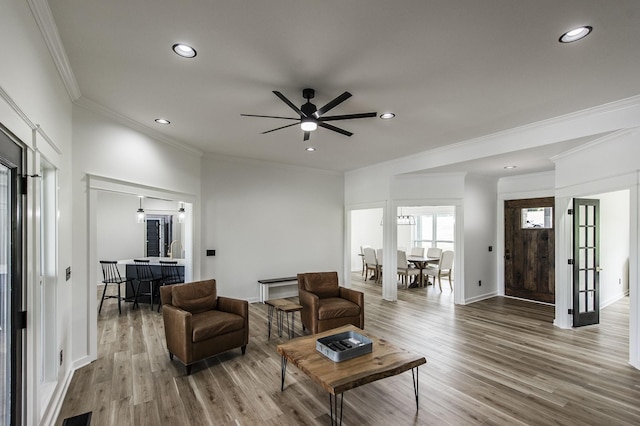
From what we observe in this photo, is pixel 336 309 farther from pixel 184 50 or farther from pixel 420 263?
pixel 420 263

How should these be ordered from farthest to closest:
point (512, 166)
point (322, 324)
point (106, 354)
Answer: point (512, 166)
point (322, 324)
point (106, 354)

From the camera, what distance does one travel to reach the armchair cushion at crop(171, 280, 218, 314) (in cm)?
377

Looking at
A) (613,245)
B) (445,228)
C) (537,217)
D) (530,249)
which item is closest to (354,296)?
(530,249)

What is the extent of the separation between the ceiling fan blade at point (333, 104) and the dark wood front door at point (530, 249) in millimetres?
5750

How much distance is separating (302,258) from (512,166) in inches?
180

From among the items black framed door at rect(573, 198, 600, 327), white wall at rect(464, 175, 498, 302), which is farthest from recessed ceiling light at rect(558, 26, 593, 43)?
white wall at rect(464, 175, 498, 302)

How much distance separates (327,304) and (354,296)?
441 millimetres

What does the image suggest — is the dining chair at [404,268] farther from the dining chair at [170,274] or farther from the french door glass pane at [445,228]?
the dining chair at [170,274]

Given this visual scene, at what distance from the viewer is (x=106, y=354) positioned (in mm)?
3721

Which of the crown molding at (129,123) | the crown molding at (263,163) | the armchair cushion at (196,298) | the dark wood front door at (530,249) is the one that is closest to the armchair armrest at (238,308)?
the armchair cushion at (196,298)

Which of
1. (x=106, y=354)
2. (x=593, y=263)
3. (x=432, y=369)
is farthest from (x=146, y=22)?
(x=593, y=263)

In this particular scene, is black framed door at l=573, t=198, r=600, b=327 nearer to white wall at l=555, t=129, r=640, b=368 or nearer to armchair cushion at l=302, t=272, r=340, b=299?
white wall at l=555, t=129, r=640, b=368

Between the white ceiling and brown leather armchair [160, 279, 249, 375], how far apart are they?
7.41 feet

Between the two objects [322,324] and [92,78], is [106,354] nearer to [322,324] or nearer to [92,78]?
[322,324]
